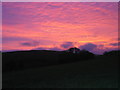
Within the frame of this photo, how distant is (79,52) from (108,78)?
578 inches

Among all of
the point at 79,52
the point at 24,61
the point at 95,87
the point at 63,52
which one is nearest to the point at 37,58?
the point at 24,61

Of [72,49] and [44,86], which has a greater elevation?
[72,49]

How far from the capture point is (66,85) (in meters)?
11.3

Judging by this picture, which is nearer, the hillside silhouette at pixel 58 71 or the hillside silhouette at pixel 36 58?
the hillside silhouette at pixel 58 71

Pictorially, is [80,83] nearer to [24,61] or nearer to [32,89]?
→ [32,89]

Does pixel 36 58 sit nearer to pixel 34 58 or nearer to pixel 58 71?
pixel 34 58

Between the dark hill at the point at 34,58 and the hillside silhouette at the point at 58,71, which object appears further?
the dark hill at the point at 34,58

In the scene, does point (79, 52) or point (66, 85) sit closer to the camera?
point (66, 85)

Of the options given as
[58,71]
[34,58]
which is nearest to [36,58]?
[34,58]

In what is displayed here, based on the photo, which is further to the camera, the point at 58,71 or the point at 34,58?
the point at 34,58

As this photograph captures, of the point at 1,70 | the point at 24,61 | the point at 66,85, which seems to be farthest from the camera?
the point at 24,61

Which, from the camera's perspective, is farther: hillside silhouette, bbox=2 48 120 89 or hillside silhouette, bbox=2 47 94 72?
hillside silhouette, bbox=2 47 94 72

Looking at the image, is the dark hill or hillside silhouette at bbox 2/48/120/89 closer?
hillside silhouette at bbox 2/48/120/89

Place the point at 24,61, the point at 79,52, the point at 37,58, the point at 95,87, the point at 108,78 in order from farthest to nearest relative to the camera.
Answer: the point at 79,52, the point at 37,58, the point at 24,61, the point at 108,78, the point at 95,87
